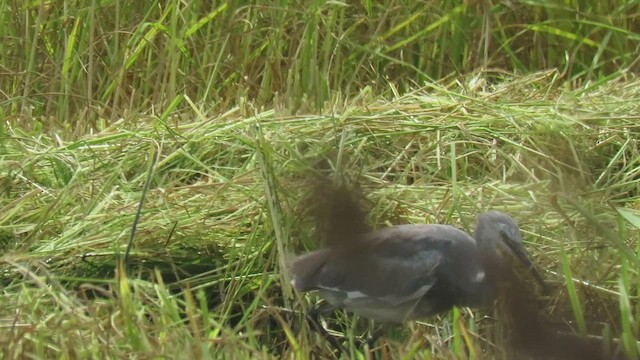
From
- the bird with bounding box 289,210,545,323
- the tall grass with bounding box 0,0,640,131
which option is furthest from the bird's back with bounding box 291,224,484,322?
the tall grass with bounding box 0,0,640,131

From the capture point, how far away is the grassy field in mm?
3301

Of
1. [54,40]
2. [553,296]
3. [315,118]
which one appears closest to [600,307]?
[553,296]

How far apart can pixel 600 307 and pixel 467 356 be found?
1.12ft

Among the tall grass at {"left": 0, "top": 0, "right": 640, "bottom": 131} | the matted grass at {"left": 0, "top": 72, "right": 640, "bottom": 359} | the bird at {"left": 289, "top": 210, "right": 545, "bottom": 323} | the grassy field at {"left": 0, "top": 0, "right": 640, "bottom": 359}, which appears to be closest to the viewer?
the matted grass at {"left": 0, "top": 72, "right": 640, "bottom": 359}

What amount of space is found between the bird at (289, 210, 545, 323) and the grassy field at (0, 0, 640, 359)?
8 centimetres

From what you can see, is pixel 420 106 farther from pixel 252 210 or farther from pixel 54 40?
pixel 54 40

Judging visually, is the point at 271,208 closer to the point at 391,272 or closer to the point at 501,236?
the point at 391,272

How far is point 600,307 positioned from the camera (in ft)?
10.8

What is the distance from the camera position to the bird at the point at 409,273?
3443mm

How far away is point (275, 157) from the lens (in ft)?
13.0

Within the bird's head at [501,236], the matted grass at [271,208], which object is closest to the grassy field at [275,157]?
the matted grass at [271,208]

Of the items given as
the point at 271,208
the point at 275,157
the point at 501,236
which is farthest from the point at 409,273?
the point at 275,157

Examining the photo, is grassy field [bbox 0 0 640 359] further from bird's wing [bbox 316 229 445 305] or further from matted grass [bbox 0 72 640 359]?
bird's wing [bbox 316 229 445 305]

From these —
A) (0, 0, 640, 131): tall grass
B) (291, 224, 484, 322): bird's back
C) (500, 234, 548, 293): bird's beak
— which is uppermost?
(500, 234, 548, 293): bird's beak
